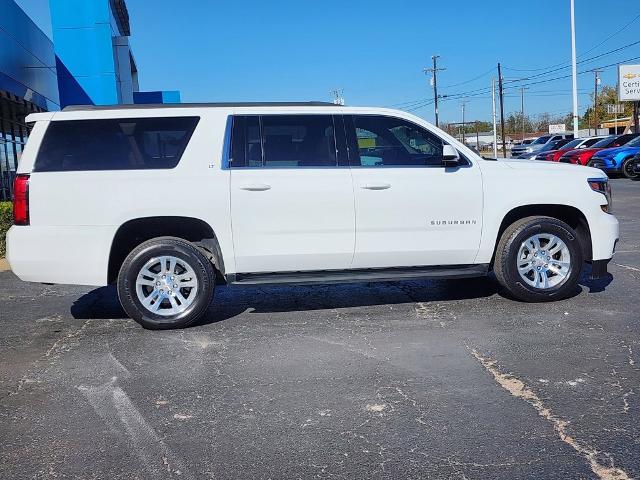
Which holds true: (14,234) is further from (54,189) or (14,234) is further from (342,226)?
(342,226)

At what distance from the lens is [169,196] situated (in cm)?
568

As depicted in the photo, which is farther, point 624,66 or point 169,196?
point 624,66

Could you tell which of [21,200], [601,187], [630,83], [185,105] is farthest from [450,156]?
[630,83]

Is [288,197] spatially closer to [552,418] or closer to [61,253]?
[61,253]

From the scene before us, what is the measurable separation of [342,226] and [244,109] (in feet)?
4.74

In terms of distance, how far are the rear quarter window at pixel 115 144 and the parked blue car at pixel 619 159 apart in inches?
819

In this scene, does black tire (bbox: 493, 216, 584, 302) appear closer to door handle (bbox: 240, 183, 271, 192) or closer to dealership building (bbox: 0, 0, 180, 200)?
door handle (bbox: 240, 183, 271, 192)

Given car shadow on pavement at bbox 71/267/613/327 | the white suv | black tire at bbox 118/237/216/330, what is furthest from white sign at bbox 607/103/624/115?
black tire at bbox 118/237/216/330

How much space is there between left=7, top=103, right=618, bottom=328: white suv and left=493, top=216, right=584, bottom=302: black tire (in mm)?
17

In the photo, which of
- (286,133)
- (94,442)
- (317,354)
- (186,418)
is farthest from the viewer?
(286,133)

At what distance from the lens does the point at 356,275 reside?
19.7ft

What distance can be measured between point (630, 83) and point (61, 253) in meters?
43.7

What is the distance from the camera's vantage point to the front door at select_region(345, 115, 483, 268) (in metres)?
5.93

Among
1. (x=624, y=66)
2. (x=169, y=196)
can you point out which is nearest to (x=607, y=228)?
(x=169, y=196)
